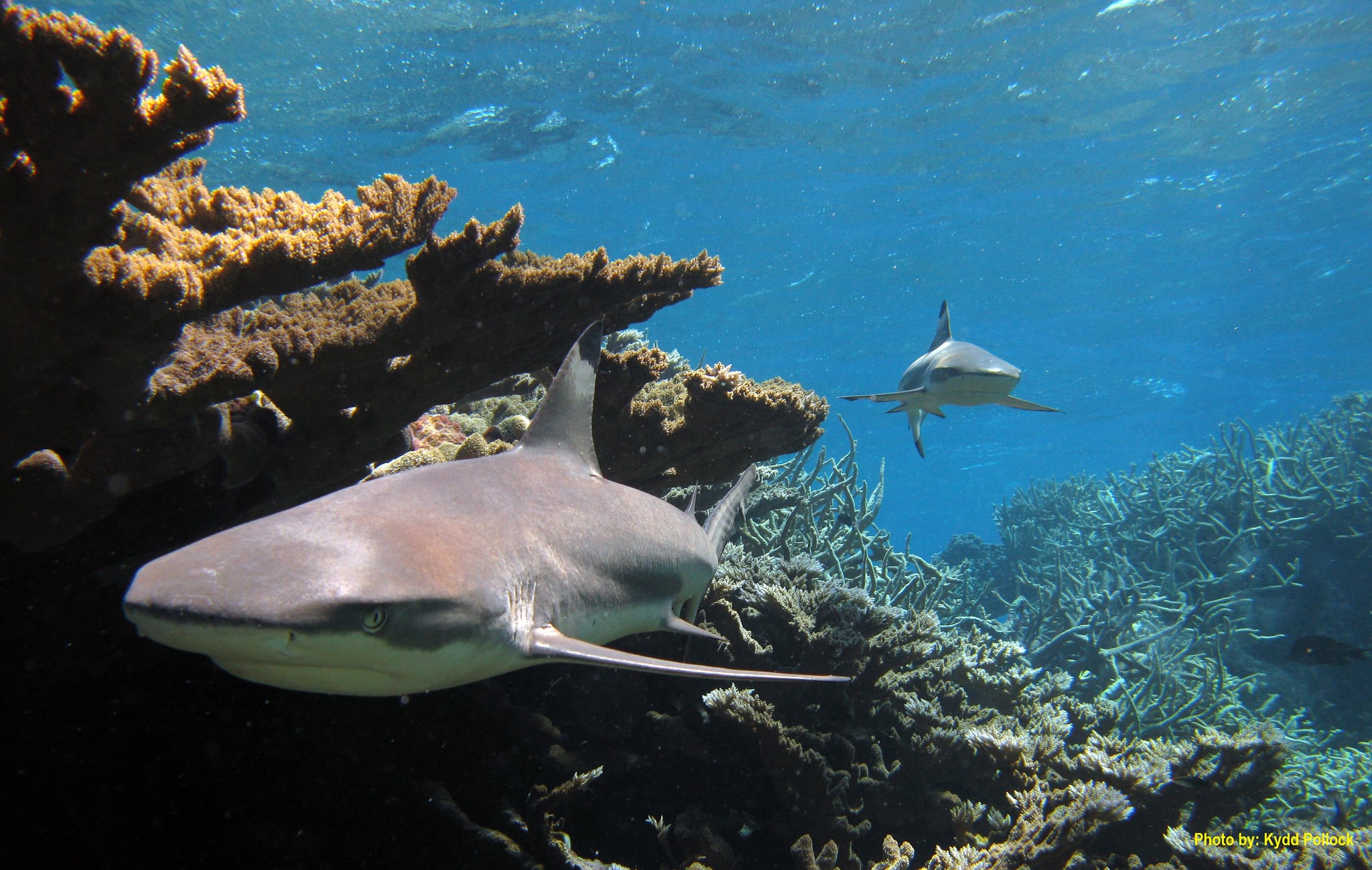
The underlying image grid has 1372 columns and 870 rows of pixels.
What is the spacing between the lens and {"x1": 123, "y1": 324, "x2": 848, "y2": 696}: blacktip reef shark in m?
1.40

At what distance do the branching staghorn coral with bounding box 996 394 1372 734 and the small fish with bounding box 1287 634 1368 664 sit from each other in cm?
100

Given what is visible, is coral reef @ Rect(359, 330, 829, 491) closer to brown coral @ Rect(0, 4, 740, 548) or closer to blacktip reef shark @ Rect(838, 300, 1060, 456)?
brown coral @ Rect(0, 4, 740, 548)

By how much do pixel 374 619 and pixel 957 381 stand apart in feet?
21.4

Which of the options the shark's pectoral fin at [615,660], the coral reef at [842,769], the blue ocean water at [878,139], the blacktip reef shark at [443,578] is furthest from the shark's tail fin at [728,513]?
the blue ocean water at [878,139]

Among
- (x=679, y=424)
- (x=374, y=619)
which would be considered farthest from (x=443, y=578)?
(x=679, y=424)

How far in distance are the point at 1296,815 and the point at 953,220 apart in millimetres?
21904

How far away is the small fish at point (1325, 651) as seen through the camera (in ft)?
28.4

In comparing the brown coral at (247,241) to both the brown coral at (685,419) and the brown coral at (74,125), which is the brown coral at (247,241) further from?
the brown coral at (685,419)

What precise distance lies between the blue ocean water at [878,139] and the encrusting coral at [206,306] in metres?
15.3

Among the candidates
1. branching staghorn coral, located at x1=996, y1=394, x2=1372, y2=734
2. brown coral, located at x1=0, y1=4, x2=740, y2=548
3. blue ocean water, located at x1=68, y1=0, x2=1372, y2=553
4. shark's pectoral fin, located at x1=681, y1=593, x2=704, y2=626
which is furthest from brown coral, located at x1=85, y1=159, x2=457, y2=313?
blue ocean water, located at x1=68, y1=0, x2=1372, y2=553

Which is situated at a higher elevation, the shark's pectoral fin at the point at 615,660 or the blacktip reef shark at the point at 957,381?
the blacktip reef shark at the point at 957,381

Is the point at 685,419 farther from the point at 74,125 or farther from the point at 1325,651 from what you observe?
the point at 1325,651

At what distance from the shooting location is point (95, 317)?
2188 millimetres

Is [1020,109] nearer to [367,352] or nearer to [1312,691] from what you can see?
[1312,691]
